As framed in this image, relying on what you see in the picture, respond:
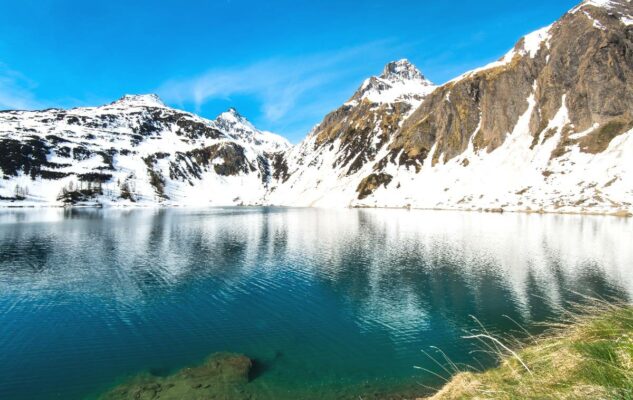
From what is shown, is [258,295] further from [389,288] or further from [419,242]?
[419,242]

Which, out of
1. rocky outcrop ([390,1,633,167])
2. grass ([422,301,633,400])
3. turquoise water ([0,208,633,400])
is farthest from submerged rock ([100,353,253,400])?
rocky outcrop ([390,1,633,167])

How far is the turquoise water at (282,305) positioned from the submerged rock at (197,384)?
89cm

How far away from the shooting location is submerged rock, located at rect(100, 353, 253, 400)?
18.5m

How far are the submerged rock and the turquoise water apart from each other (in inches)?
35.0

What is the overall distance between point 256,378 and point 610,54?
685ft

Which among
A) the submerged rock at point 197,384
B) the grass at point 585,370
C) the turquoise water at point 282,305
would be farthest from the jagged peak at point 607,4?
the submerged rock at point 197,384

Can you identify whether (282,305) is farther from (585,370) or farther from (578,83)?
(578,83)

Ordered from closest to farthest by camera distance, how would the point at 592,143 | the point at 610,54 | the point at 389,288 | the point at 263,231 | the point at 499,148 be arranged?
the point at 389,288 → the point at 263,231 → the point at 592,143 → the point at 610,54 → the point at 499,148

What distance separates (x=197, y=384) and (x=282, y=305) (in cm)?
1413

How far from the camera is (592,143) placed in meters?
147

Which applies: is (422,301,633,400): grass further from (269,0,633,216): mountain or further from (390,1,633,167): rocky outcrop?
(390,1,633,167): rocky outcrop

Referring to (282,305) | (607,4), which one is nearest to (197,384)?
(282,305)

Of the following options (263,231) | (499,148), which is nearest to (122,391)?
(263,231)

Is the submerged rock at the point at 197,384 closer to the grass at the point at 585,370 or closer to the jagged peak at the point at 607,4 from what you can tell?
the grass at the point at 585,370
